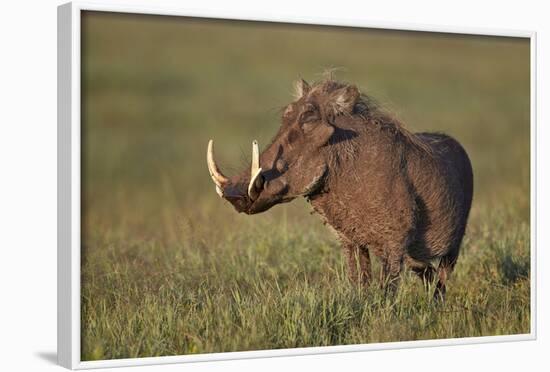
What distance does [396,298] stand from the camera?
29.7 feet

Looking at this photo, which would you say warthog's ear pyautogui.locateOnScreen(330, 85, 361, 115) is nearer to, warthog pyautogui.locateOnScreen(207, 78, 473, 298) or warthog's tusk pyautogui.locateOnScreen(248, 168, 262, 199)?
warthog pyautogui.locateOnScreen(207, 78, 473, 298)

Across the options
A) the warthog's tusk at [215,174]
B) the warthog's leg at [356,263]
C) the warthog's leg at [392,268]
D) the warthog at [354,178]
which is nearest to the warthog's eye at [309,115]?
the warthog at [354,178]

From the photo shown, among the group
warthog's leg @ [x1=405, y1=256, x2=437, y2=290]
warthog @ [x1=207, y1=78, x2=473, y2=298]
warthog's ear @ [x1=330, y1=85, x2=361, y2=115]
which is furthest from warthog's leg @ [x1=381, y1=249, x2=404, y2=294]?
warthog's ear @ [x1=330, y1=85, x2=361, y2=115]

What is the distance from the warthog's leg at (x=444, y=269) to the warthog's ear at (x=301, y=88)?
1.76 meters

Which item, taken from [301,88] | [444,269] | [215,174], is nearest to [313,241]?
[444,269]

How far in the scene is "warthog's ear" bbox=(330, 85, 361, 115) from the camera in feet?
29.6

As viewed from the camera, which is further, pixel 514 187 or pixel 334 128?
pixel 514 187

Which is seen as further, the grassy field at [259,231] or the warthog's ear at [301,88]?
the warthog's ear at [301,88]

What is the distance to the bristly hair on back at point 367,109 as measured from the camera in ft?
29.7

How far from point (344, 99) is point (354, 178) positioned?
1.87 feet

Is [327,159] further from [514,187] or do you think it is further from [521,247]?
[514,187]

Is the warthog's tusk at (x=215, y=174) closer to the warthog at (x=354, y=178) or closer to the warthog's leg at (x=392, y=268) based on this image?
the warthog at (x=354, y=178)

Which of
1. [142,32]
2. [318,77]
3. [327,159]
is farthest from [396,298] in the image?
[142,32]
